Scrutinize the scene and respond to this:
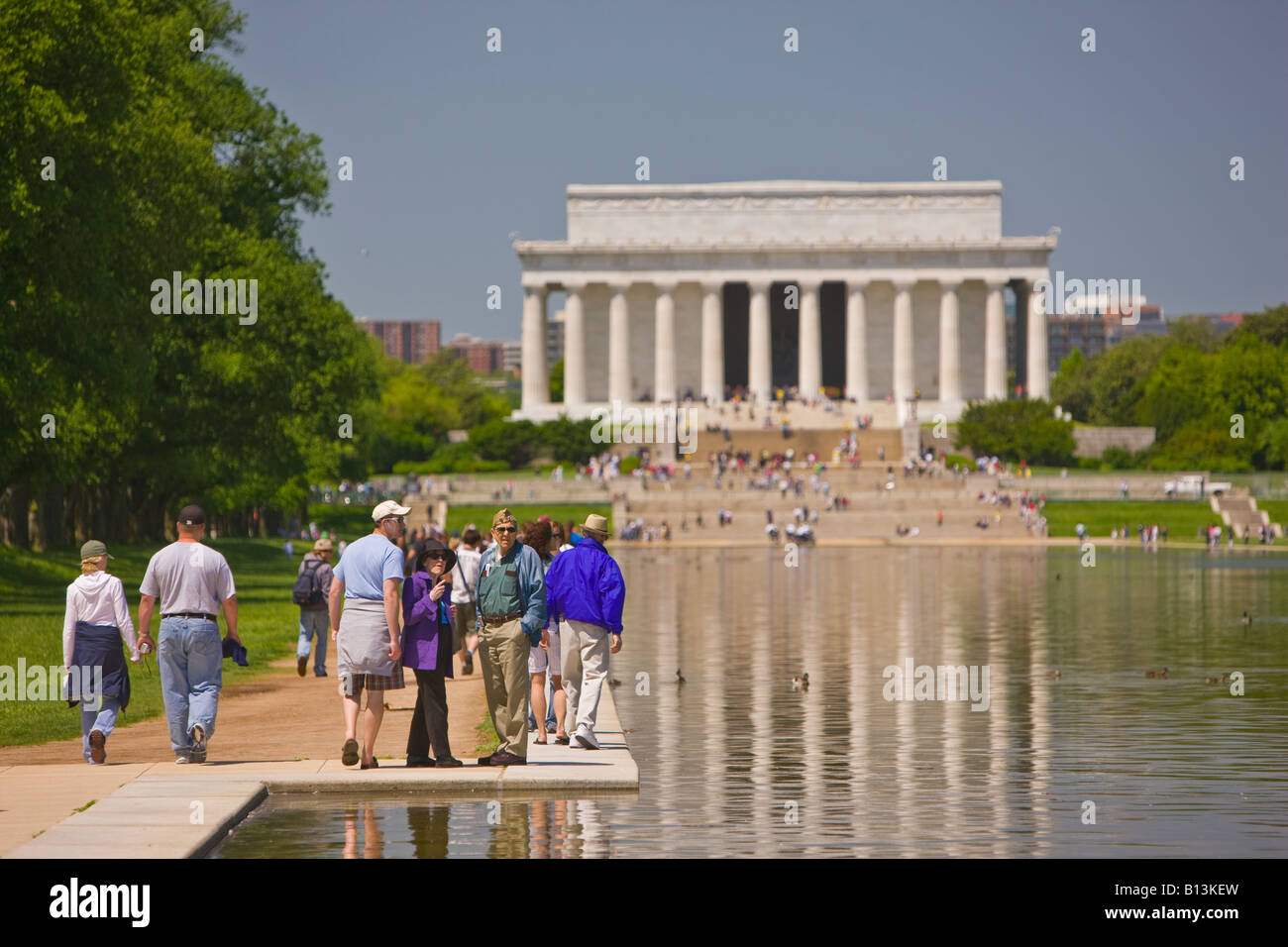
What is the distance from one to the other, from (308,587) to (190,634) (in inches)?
369

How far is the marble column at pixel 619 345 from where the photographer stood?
13712cm

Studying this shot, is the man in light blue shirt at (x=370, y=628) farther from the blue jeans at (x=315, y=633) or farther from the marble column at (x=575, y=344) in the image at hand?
the marble column at (x=575, y=344)

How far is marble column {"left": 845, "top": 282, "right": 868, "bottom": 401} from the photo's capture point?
→ 135 m

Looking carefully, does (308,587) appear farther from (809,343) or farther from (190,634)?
(809,343)

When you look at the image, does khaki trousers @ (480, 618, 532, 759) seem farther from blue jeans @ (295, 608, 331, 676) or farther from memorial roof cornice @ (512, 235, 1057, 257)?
memorial roof cornice @ (512, 235, 1057, 257)

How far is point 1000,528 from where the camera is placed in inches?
3233

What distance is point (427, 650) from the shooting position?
16141 mm

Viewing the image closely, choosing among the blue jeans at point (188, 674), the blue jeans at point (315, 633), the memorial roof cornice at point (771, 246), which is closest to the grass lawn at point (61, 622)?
the blue jeans at point (315, 633)
